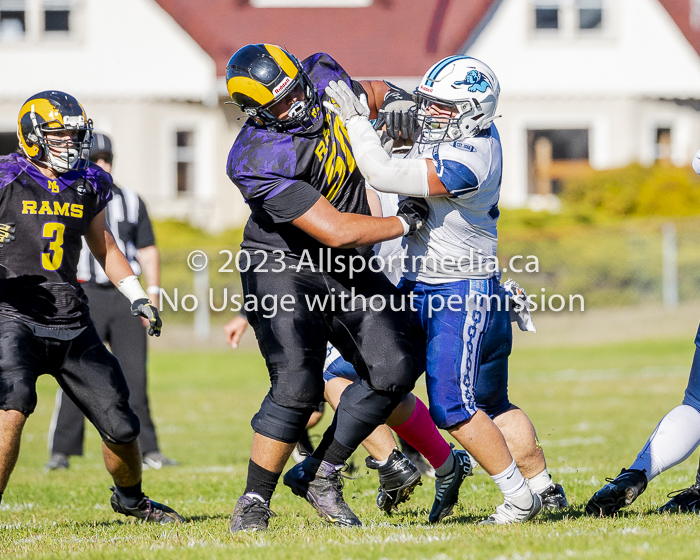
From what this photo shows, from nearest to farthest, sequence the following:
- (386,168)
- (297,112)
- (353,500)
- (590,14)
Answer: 1. (386,168)
2. (297,112)
3. (353,500)
4. (590,14)

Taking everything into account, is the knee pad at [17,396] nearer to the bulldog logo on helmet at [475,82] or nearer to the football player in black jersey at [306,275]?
the football player in black jersey at [306,275]

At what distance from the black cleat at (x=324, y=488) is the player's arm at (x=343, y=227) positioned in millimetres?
1098

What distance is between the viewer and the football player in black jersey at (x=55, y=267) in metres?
4.60

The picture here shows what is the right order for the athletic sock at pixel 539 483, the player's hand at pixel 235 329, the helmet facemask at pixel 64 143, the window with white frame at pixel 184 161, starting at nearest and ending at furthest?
1. the helmet facemask at pixel 64 143
2. the athletic sock at pixel 539 483
3. the player's hand at pixel 235 329
4. the window with white frame at pixel 184 161

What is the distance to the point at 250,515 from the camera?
4.28 metres

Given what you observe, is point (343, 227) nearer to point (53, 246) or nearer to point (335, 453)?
point (335, 453)

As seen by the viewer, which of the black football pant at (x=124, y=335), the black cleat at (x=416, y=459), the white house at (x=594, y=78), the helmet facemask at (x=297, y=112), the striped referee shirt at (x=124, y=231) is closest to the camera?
the helmet facemask at (x=297, y=112)

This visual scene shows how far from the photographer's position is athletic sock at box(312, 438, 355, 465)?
455 centimetres

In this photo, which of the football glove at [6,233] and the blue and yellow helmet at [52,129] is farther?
the blue and yellow helmet at [52,129]

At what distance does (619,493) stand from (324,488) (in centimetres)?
131

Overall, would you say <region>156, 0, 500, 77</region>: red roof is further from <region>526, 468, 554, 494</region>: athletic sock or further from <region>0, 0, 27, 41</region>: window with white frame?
<region>526, 468, 554, 494</region>: athletic sock

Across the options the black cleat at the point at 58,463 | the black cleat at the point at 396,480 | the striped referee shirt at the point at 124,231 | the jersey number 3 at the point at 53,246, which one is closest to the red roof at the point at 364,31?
the striped referee shirt at the point at 124,231

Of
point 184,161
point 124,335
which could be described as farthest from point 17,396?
point 184,161

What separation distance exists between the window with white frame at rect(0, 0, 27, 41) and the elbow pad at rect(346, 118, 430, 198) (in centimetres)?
1832
